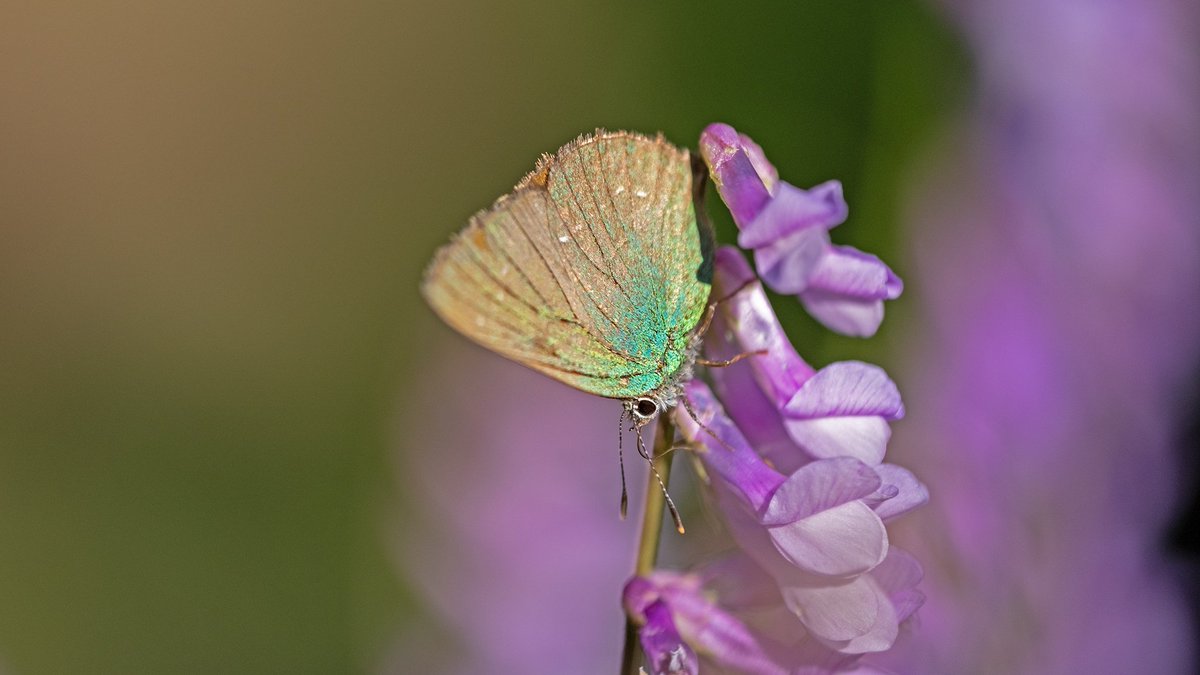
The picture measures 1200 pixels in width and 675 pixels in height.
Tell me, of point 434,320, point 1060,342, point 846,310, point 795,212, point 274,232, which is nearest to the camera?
point 795,212

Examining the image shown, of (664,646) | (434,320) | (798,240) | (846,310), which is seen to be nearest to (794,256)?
(798,240)

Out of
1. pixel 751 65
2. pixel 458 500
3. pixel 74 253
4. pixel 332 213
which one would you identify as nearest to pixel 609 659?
pixel 458 500

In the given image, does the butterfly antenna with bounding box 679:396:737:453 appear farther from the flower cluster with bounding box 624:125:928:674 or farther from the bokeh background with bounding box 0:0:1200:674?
the bokeh background with bounding box 0:0:1200:674

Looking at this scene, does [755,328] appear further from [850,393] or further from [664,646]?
[664,646]

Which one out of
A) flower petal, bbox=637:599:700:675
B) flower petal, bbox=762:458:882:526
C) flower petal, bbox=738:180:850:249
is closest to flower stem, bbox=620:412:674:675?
flower petal, bbox=637:599:700:675

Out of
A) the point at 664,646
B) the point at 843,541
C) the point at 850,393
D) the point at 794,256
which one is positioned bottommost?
the point at 664,646

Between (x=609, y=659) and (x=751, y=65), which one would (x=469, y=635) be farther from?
(x=751, y=65)
